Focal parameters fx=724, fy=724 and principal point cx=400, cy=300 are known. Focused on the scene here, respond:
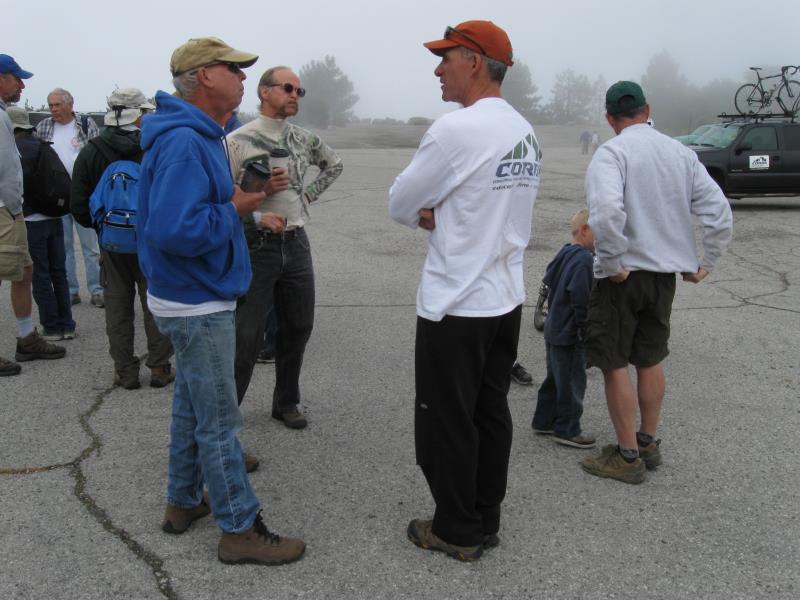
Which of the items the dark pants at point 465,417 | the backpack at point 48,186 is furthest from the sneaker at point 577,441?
the backpack at point 48,186

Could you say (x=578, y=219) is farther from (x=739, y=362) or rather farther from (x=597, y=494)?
(x=739, y=362)

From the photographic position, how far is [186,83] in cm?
266

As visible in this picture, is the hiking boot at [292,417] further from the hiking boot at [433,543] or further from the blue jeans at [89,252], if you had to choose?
the blue jeans at [89,252]

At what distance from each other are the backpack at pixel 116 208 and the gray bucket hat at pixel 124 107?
310mm

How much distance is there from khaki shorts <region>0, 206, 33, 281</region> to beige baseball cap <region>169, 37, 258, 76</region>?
3.01 metres

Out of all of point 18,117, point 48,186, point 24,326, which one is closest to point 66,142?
point 18,117

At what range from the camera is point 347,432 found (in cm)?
419

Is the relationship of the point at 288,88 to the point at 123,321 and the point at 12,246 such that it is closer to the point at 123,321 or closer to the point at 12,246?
the point at 123,321

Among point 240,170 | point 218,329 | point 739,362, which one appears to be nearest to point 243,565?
point 218,329

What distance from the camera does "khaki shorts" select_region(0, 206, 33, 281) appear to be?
4996 mm

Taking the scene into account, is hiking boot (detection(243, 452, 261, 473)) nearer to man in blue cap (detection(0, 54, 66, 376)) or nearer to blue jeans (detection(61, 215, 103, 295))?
man in blue cap (detection(0, 54, 66, 376))

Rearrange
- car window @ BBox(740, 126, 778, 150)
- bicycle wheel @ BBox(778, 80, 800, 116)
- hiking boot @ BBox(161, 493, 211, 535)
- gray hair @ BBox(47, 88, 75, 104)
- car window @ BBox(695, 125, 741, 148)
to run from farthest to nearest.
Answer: bicycle wheel @ BBox(778, 80, 800, 116) < car window @ BBox(695, 125, 741, 148) < car window @ BBox(740, 126, 778, 150) < gray hair @ BBox(47, 88, 75, 104) < hiking boot @ BBox(161, 493, 211, 535)

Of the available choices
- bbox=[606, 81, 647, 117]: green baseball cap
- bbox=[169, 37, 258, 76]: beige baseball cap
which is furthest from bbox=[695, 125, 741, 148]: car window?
bbox=[169, 37, 258, 76]: beige baseball cap

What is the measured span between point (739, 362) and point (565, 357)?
221 centimetres
